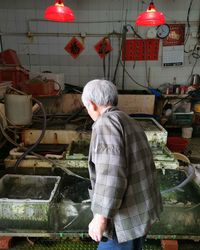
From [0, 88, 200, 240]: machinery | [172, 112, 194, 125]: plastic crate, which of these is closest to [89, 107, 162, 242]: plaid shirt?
[0, 88, 200, 240]: machinery

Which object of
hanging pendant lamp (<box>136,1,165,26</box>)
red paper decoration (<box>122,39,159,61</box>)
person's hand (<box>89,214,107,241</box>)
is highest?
hanging pendant lamp (<box>136,1,165,26</box>)

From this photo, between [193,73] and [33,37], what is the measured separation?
11.0 ft

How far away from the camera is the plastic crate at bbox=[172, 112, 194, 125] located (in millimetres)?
4438

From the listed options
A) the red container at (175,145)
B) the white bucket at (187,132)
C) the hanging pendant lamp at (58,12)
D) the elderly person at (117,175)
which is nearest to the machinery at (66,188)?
the red container at (175,145)

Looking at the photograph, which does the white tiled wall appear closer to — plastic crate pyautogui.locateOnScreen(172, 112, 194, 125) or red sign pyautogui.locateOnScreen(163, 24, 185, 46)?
red sign pyautogui.locateOnScreen(163, 24, 185, 46)

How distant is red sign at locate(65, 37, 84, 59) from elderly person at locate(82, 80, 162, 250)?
3726 millimetres

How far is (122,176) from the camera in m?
1.10

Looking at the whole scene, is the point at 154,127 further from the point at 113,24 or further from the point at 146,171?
the point at 113,24

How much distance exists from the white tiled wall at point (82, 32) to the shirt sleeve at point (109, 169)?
3.86m

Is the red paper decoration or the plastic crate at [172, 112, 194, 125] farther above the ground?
the red paper decoration

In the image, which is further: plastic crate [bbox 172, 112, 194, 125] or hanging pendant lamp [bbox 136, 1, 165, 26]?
plastic crate [bbox 172, 112, 194, 125]

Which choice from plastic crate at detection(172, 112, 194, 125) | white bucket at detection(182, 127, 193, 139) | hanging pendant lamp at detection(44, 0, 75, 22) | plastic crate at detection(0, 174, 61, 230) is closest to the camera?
plastic crate at detection(0, 174, 61, 230)

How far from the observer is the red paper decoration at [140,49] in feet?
15.1

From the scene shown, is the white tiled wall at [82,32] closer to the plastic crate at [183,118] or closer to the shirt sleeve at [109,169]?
the plastic crate at [183,118]
